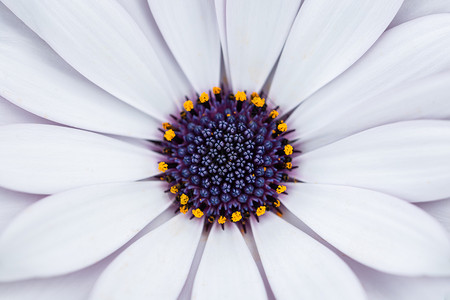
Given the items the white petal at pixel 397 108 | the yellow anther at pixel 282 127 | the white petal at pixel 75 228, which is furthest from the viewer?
the yellow anther at pixel 282 127

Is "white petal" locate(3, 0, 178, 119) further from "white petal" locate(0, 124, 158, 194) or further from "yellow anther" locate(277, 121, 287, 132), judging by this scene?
"yellow anther" locate(277, 121, 287, 132)

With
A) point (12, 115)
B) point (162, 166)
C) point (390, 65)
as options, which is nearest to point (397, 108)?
point (390, 65)

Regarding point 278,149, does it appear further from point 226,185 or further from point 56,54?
point 56,54

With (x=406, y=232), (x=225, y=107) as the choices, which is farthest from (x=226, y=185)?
(x=406, y=232)

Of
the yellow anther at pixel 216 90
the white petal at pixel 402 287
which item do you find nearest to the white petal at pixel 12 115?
the yellow anther at pixel 216 90

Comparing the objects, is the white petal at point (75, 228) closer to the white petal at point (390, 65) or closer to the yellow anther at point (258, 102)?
the yellow anther at point (258, 102)

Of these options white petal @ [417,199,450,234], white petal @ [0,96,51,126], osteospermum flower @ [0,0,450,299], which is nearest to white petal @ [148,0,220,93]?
osteospermum flower @ [0,0,450,299]
